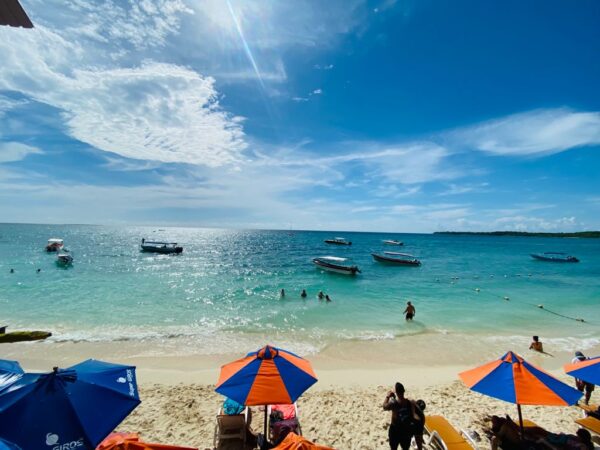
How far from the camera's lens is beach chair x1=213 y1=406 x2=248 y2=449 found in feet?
22.3

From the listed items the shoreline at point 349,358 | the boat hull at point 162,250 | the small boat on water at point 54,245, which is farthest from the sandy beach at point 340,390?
the small boat on water at point 54,245

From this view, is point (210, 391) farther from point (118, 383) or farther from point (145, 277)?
point (145, 277)

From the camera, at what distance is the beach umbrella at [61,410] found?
4.00 m

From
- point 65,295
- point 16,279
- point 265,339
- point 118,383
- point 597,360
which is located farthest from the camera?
point 16,279

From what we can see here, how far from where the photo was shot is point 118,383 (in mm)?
5363

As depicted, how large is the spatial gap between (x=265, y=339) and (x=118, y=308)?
1308cm

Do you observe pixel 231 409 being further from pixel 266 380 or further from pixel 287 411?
pixel 266 380

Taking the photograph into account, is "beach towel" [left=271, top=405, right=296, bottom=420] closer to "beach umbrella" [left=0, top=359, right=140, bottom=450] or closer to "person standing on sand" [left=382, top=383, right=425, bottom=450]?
"person standing on sand" [left=382, top=383, right=425, bottom=450]

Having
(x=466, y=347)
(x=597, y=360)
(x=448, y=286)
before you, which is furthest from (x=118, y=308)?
(x=448, y=286)

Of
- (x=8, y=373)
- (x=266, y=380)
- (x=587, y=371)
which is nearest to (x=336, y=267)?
(x=587, y=371)

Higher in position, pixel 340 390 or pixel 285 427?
pixel 285 427

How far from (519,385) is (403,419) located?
2.36 m

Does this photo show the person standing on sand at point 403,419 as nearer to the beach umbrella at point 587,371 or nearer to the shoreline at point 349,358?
the beach umbrella at point 587,371

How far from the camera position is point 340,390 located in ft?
33.4
